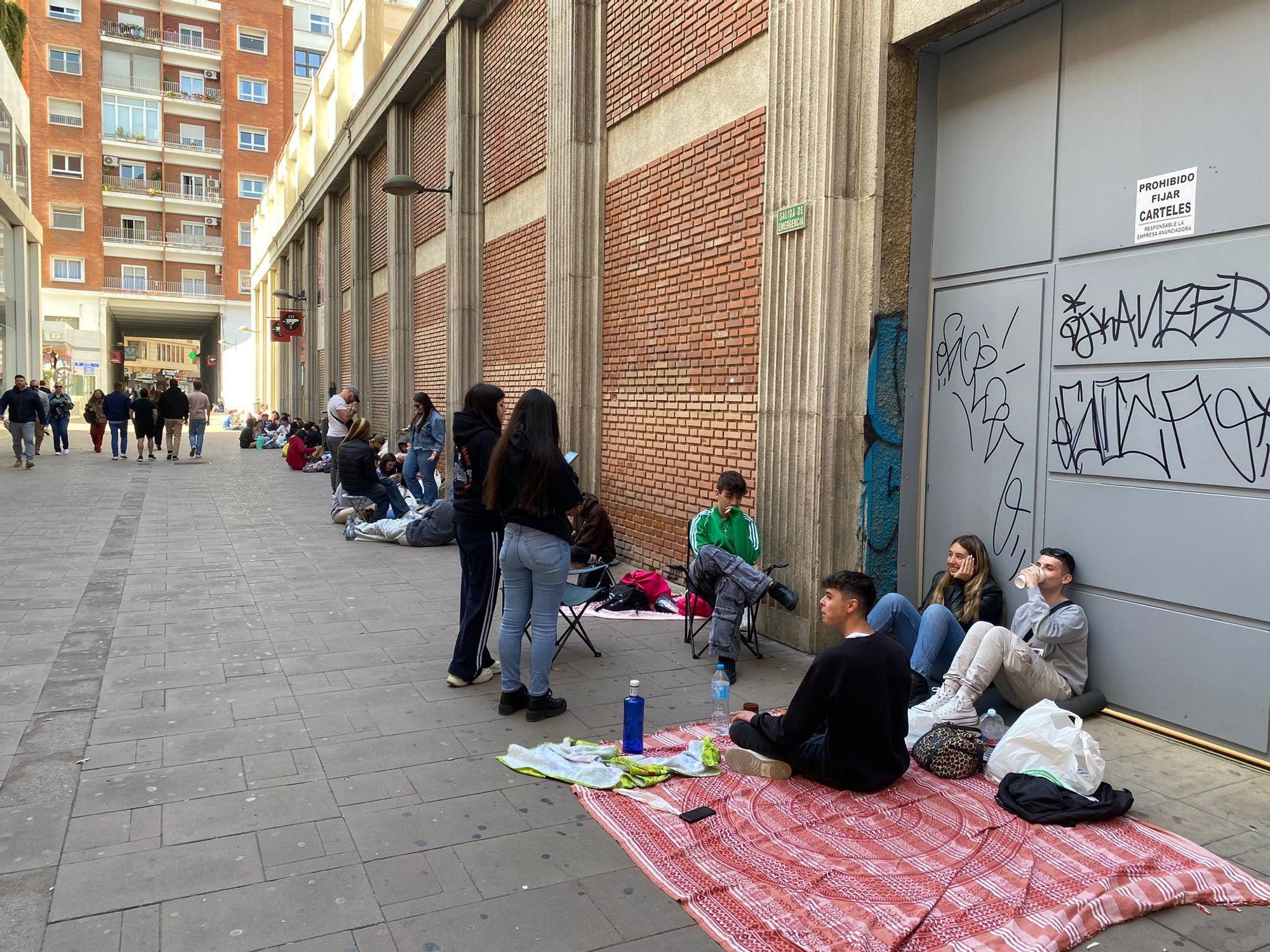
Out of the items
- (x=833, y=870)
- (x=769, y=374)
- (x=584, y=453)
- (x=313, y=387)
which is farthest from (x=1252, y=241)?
(x=313, y=387)

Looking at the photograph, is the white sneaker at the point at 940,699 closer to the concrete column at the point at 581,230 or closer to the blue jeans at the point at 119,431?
the concrete column at the point at 581,230

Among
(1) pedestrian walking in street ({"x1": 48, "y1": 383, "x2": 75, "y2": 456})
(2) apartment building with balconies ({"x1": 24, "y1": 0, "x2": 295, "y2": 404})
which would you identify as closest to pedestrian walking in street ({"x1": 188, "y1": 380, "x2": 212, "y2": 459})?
(1) pedestrian walking in street ({"x1": 48, "y1": 383, "x2": 75, "y2": 456})

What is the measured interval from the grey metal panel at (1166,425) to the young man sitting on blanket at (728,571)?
2037mm

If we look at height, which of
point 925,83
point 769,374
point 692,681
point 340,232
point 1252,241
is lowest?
point 692,681

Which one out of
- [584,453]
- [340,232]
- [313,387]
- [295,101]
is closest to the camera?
[584,453]

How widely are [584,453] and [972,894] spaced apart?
313 inches

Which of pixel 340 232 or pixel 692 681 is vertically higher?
pixel 340 232

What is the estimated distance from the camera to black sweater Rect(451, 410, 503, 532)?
18.0ft

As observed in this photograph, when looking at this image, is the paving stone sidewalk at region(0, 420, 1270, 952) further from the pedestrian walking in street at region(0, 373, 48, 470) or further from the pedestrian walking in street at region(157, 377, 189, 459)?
the pedestrian walking in street at region(157, 377, 189, 459)

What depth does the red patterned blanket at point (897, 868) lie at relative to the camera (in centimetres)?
315

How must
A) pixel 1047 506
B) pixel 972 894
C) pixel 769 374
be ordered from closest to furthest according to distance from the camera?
pixel 972 894, pixel 1047 506, pixel 769 374

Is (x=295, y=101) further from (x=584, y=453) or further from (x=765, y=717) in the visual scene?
(x=765, y=717)

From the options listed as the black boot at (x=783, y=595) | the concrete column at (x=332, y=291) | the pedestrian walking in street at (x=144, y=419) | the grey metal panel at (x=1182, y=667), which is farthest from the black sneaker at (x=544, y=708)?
the concrete column at (x=332, y=291)

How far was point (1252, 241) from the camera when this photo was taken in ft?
15.0
